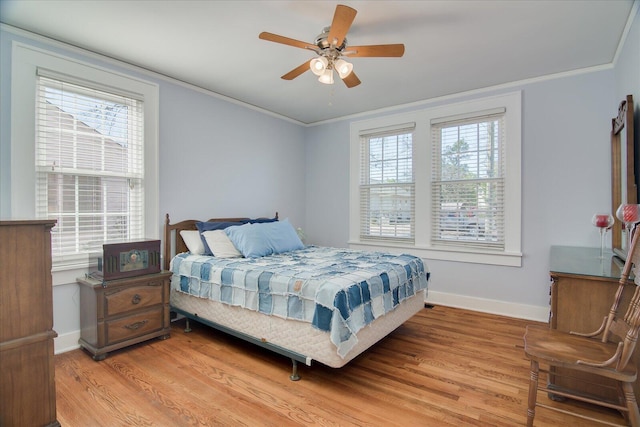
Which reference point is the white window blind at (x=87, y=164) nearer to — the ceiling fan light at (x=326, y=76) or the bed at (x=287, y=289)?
the bed at (x=287, y=289)

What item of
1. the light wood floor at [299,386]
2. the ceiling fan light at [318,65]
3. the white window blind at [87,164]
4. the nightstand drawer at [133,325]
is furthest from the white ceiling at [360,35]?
the light wood floor at [299,386]

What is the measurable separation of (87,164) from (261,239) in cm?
174

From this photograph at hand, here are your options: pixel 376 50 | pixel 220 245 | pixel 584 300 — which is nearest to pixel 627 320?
pixel 584 300

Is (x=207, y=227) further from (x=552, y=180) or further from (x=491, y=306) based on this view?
(x=552, y=180)

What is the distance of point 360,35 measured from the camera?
263cm

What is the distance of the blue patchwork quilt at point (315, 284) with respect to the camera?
2.10 meters

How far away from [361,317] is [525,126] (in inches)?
115

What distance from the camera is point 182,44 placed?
8.97 ft

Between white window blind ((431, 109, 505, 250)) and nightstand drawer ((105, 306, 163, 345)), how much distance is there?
329cm

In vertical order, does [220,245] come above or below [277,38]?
below

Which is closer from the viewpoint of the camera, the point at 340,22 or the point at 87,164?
the point at 340,22

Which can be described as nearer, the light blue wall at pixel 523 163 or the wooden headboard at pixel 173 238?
the light blue wall at pixel 523 163

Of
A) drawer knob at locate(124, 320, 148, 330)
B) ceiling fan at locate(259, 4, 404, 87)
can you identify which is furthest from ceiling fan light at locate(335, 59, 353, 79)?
drawer knob at locate(124, 320, 148, 330)

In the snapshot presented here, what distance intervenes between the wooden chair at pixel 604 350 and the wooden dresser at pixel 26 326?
8.09 feet
